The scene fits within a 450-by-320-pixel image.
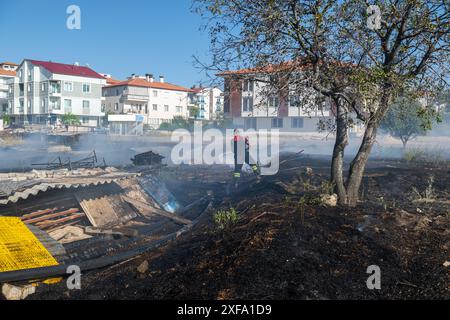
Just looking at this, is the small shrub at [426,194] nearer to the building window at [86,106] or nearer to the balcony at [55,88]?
the balcony at [55,88]

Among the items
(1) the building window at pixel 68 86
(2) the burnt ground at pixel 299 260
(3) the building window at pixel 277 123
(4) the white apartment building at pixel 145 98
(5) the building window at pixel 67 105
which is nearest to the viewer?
(2) the burnt ground at pixel 299 260

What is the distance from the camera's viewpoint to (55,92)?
195 feet

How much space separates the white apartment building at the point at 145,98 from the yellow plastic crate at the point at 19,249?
59616mm

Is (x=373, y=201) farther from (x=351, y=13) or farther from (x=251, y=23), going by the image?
(x=251, y=23)

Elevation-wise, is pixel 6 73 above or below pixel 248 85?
above

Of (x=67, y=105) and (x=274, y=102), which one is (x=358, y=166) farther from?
(x=67, y=105)

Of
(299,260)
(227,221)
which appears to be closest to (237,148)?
(227,221)

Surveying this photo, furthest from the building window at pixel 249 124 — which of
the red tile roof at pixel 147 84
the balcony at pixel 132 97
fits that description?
the red tile roof at pixel 147 84

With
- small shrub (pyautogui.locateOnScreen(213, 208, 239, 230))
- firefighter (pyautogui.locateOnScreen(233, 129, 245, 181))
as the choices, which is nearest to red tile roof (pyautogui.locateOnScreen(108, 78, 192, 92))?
firefighter (pyautogui.locateOnScreen(233, 129, 245, 181))

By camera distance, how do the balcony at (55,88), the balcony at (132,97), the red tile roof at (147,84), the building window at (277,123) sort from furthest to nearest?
the red tile roof at (147,84) → the balcony at (132,97) → the balcony at (55,88) → the building window at (277,123)

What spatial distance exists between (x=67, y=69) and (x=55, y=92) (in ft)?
14.8

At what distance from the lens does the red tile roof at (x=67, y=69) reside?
59.8 meters
